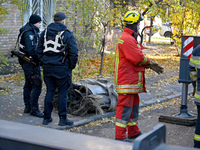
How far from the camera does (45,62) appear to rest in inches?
227

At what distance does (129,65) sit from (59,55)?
4.38 feet

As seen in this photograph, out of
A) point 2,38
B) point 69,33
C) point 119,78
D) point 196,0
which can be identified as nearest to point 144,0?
point 196,0

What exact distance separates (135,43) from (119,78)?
0.55 meters

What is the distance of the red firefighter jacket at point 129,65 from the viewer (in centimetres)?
484

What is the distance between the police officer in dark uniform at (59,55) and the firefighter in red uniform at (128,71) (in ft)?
3.44

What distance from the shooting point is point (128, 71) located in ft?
16.1

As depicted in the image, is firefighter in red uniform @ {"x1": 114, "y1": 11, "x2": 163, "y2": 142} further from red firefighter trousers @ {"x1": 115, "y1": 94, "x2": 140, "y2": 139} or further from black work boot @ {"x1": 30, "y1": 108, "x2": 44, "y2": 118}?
black work boot @ {"x1": 30, "y1": 108, "x2": 44, "y2": 118}

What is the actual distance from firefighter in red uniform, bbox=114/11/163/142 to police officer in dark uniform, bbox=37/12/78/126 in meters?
1.05

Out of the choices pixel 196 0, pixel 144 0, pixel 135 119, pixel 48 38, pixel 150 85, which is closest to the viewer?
pixel 135 119

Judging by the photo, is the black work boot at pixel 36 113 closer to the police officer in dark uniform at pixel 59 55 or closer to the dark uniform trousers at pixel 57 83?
the dark uniform trousers at pixel 57 83

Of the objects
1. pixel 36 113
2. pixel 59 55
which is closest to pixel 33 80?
pixel 36 113

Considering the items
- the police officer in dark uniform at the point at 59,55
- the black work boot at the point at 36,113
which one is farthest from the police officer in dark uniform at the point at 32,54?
Result: the police officer in dark uniform at the point at 59,55

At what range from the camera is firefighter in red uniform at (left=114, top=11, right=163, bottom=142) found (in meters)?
4.86

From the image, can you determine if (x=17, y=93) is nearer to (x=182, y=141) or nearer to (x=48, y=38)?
(x=48, y=38)
